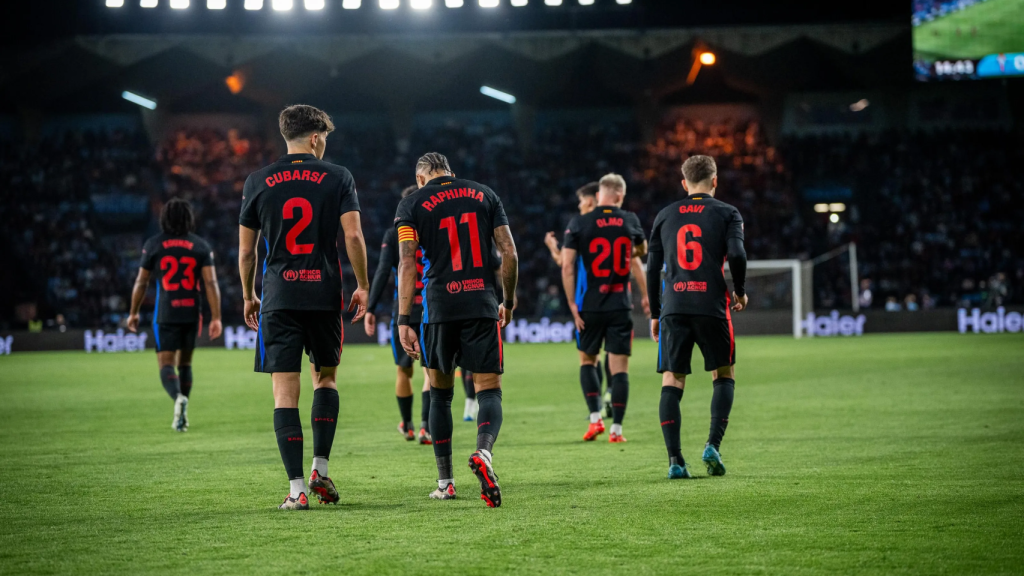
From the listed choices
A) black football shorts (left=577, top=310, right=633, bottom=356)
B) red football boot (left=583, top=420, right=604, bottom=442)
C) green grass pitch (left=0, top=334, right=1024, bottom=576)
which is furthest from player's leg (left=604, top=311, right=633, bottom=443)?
green grass pitch (left=0, top=334, right=1024, bottom=576)

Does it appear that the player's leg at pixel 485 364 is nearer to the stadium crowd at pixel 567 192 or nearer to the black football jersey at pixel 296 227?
the black football jersey at pixel 296 227

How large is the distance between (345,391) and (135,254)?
23.0 m

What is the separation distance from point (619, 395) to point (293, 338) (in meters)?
3.86

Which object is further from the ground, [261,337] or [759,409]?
[261,337]

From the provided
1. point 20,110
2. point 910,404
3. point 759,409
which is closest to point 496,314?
point 759,409

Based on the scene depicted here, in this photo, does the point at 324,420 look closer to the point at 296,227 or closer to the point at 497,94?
the point at 296,227

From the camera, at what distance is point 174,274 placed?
987 centimetres

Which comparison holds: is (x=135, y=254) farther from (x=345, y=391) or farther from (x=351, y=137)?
(x=345, y=391)

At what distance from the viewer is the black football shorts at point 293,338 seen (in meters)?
5.57

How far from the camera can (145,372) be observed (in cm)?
1858

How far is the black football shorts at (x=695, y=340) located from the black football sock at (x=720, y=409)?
15cm

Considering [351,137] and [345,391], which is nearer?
[345,391]

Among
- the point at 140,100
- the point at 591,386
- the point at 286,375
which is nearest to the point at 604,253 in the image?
the point at 591,386

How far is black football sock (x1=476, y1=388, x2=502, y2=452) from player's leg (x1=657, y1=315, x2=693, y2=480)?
1.24 meters
